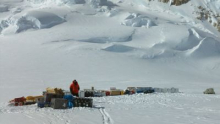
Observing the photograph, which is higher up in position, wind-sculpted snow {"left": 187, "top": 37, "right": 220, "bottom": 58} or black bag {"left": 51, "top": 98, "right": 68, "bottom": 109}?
wind-sculpted snow {"left": 187, "top": 37, "right": 220, "bottom": 58}

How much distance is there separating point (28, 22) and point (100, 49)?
1418cm

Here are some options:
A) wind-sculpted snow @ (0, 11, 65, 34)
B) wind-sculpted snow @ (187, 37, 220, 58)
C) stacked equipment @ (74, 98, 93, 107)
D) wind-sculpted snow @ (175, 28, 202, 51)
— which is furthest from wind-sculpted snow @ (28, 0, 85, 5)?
stacked equipment @ (74, 98, 93, 107)

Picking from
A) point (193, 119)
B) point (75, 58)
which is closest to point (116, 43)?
point (75, 58)

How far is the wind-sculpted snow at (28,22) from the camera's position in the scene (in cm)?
4788

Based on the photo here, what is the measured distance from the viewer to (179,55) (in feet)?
141

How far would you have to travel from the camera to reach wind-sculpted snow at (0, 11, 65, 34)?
4788cm

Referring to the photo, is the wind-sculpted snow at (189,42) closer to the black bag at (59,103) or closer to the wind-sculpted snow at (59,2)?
the wind-sculpted snow at (59,2)

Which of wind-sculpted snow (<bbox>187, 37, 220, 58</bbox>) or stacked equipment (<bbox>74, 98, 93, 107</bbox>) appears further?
wind-sculpted snow (<bbox>187, 37, 220, 58</bbox>)

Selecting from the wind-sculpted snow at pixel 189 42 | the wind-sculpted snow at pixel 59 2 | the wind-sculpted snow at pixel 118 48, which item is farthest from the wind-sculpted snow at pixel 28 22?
the wind-sculpted snow at pixel 189 42

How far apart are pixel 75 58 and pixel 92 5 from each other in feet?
80.8

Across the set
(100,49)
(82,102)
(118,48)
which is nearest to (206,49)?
(118,48)

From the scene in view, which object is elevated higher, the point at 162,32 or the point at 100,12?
the point at 100,12

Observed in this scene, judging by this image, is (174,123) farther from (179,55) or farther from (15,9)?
(15,9)

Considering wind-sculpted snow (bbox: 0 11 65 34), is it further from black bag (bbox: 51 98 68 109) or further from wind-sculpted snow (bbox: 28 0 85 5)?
black bag (bbox: 51 98 68 109)
